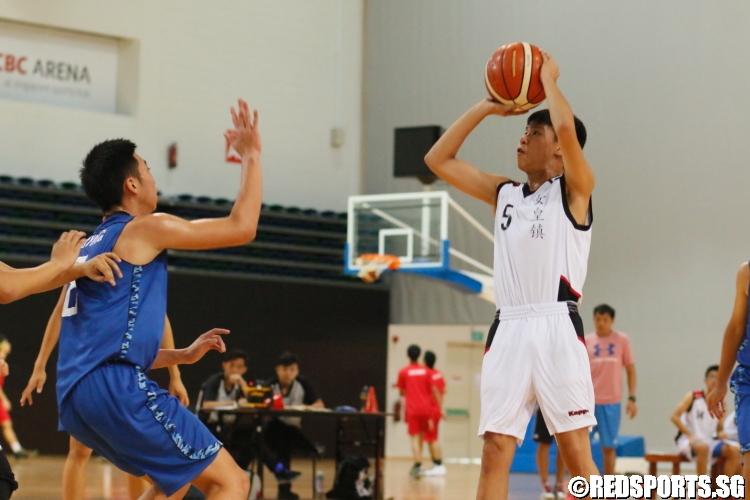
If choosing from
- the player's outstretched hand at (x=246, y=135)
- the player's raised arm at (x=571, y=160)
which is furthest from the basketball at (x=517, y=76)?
the player's outstretched hand at (x=246, y=135)

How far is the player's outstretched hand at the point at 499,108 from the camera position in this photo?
4.42 metres

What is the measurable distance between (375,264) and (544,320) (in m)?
10.6

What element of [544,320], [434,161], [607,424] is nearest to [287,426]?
[607,424]

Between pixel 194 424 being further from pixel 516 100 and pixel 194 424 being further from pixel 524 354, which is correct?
pixel 516 100

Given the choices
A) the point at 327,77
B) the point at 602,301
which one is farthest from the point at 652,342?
the point at 327,77

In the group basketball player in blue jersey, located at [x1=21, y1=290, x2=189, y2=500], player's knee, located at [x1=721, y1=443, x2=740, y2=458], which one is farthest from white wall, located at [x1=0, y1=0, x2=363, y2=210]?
basketball player in blue jersey, located at [x1=21, y1=290, x2=189, y2=500]

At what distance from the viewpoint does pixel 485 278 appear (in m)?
15.2

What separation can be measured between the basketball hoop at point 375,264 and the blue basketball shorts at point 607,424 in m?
5.20

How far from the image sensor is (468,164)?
4562 mm

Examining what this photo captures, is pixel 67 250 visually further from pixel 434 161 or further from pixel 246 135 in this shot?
pixel 434 161

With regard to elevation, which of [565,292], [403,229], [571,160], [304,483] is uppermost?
[403,229]

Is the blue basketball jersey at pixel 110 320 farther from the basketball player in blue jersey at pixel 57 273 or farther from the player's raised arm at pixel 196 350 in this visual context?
the player's raised arm at pixel 196 350

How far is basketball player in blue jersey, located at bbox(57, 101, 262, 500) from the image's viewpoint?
139 inches

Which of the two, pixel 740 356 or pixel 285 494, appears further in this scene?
pixel 285 494
